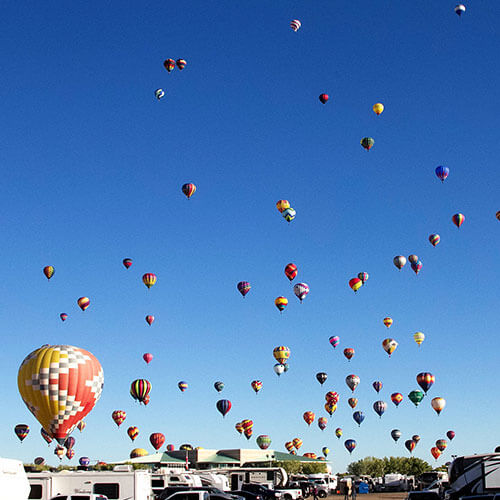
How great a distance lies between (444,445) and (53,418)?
68.5 meters

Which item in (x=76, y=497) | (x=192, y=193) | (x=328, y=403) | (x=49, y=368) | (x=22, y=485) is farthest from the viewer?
(x=328, y=403)

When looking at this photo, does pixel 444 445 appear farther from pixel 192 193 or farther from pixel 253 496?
pixel 253 496

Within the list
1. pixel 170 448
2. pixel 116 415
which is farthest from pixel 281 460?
pixel 116 415

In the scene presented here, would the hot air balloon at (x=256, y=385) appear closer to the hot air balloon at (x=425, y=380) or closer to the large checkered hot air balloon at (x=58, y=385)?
the hot air balloon at (x=425, y=380)

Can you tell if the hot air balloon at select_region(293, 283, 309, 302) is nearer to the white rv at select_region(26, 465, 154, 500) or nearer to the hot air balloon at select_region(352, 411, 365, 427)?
the hot air balloon at select_region(352, 411, 365, 427)

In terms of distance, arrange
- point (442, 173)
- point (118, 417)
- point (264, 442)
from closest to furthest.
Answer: point (442, 173)
point (118, 417)
point (264, 442)

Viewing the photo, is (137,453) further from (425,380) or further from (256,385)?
(425,380)

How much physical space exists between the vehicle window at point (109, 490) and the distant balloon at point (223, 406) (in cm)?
5076

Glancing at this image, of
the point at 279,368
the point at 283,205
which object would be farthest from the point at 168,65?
the point at 279,368

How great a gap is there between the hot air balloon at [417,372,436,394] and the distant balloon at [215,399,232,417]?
71.0 feet

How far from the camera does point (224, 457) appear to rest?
114000 millimetres

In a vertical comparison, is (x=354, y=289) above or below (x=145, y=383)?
above

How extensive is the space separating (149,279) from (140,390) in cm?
1178

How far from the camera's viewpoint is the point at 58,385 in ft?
127
